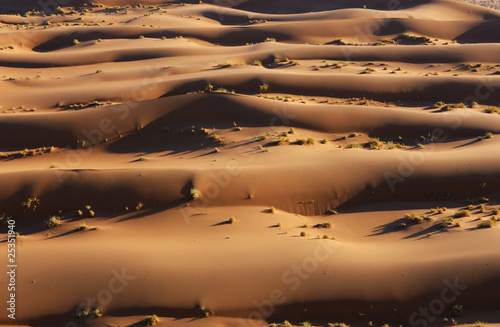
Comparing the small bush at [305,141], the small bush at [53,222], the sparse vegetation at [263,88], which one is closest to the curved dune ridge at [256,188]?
the small bush at [53,222]

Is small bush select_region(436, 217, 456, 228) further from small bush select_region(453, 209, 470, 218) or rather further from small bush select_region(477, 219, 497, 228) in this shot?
small bush select_region(477, 219, 497, 228)

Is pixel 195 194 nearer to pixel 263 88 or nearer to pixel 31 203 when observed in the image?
pixel 31 203

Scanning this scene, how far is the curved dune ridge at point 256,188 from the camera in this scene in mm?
9945

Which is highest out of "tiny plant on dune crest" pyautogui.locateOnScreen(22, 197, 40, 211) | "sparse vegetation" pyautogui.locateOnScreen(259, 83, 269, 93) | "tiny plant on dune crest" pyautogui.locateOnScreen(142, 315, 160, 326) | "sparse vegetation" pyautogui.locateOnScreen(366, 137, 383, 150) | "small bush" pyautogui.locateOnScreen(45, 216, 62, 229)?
"sparse vegetation" pyautogui.locateOnScreen(259, 83, 269, 93)

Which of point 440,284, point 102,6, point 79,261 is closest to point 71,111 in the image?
point 79,261

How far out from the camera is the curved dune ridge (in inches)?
392

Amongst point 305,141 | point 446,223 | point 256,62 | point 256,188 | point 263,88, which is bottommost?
point 446,223

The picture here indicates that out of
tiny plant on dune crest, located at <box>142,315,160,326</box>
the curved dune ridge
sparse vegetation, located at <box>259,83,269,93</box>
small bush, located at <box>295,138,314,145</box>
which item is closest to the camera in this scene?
tiny plant on dune crest, located at <box>142,315,160,326</box>

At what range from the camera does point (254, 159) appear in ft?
51.9

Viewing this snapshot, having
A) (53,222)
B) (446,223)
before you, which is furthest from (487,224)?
(53,222)

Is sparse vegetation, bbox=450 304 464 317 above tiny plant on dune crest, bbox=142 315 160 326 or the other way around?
the other way around

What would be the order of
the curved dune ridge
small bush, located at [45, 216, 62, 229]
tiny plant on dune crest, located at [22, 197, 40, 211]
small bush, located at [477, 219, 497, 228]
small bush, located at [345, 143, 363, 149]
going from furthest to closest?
small bush, located at [345, 143, 363, 149], tiny plant on dune crest, located at [22, 197, 40, 211], small bush, located at [45, 216, 62, 229], small bush, located at [477, 219, 497, 228], the curved dune ridge


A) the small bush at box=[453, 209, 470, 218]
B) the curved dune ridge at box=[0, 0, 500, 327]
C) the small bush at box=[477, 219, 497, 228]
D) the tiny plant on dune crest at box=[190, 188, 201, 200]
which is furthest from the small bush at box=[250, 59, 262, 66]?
the small bush at box=[477, 219, 497, 228]

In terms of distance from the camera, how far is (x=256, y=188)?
46.2 feet
